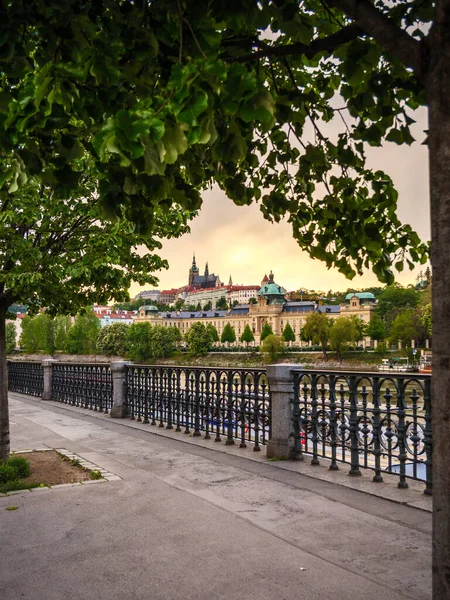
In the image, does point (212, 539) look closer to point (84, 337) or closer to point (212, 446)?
point (212, 446)

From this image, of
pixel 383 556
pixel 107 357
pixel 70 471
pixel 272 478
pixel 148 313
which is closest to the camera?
pixel 383 556

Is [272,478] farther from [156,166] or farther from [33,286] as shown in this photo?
[156,166]

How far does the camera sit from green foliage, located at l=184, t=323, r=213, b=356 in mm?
110438

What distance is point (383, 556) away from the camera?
413 centimetres

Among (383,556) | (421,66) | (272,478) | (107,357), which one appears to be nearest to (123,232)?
(272,478)

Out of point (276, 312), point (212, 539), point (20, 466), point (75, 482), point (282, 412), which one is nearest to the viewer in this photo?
point (212, 539)

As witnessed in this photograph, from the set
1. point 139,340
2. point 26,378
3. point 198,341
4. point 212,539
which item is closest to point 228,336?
point 198,341

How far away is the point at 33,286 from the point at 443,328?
20.1 ft

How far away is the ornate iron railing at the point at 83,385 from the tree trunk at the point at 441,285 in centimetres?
1180

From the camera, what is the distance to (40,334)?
127625 millimetres

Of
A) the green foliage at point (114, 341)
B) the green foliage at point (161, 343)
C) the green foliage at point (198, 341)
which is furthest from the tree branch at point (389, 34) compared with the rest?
the green foliage at point (114, 341)

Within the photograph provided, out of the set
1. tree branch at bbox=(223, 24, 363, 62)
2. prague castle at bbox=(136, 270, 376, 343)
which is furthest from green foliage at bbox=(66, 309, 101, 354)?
tree branch at bbox=(223, 24, 363, 62)

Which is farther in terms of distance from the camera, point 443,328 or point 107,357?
point 107,357

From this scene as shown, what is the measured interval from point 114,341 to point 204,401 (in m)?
107
